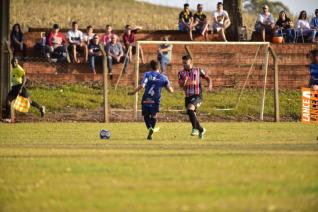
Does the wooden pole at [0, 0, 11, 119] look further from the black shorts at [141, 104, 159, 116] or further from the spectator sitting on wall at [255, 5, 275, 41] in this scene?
the black shorts at [141, 104, 159, 116]

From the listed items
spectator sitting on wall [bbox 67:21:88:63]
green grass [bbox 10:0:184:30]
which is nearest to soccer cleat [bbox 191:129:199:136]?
spectator sitting on wall [bbox 67:21:88:63]

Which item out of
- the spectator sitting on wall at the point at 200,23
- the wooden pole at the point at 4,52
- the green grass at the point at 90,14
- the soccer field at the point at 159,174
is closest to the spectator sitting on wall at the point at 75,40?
the wooden pole at the point at 4,52

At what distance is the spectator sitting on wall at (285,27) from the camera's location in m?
37.8

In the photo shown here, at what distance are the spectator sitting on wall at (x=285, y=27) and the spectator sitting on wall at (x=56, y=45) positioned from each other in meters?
8.18

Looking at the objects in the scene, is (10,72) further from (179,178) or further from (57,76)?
(179,178)

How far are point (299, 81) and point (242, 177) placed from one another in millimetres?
24751

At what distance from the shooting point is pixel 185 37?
37219mm

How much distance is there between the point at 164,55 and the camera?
35.4m

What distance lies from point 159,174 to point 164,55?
2204cm

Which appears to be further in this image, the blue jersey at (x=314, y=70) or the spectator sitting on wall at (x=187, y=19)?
the spectator sitting on wall at (x=187, y=19)

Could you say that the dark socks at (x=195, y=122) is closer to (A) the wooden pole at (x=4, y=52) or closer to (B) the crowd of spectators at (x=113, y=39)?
(B) the crowd of spectators at (x=113, y=39)

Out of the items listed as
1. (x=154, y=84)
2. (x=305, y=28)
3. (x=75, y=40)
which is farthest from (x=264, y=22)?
(x=154, y=84)

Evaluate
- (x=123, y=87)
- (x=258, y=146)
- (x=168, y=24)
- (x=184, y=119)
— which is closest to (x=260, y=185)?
(x=258, y=146)

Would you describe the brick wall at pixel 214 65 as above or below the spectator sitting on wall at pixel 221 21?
below
